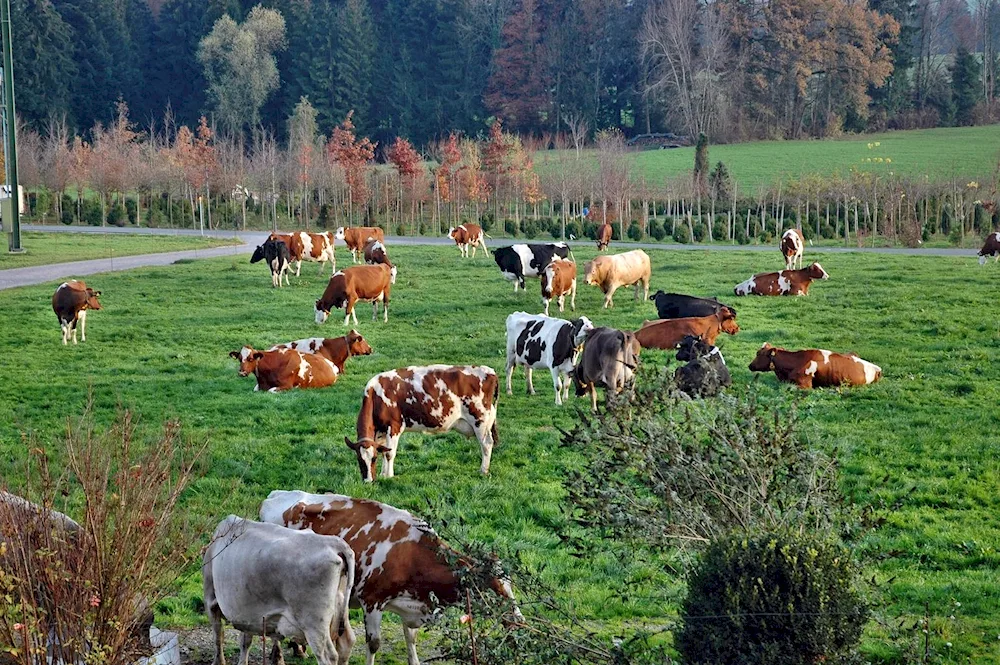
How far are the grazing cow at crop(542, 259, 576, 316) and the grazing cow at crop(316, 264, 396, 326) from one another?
348 cm

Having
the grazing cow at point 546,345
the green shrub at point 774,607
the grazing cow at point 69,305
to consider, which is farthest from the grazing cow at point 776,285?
the green shrub at point 774,607

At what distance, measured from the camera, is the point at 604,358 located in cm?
1581

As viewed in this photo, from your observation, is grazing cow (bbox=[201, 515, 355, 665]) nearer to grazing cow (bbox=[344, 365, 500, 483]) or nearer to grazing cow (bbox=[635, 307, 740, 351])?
grazing cow (bbox=[344, 365, 500, 483])

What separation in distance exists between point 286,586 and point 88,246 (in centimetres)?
3846

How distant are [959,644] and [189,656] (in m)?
5.88

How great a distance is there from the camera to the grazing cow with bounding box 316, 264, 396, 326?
23562 millimetres

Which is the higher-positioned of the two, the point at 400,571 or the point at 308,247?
the point at 308,247

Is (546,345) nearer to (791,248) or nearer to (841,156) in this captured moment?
(791,248)

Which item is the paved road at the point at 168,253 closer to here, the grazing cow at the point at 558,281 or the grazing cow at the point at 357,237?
the grazing cow at the point at 357,237

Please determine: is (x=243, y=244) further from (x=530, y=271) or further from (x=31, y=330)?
(x=31, y=330)

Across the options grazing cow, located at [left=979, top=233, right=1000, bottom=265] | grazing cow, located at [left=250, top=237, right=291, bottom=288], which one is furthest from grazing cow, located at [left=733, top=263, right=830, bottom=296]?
grazing cow, located at [left=250, top=237, right=291, bottom=288]

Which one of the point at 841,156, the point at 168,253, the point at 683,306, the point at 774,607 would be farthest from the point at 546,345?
the point at 841,156

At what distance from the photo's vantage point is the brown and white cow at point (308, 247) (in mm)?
31859

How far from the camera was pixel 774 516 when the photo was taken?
7.24 metres
